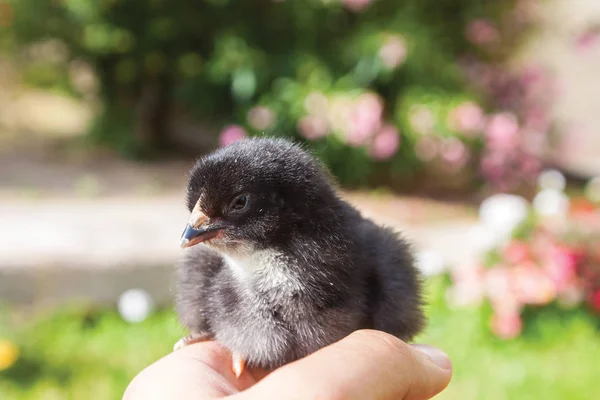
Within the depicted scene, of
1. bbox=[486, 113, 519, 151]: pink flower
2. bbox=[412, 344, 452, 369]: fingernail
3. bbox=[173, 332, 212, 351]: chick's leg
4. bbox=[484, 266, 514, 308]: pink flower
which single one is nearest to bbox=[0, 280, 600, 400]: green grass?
bbox=[484, 266, 514, 308]: pink flower

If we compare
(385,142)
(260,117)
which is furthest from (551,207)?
(260,117)

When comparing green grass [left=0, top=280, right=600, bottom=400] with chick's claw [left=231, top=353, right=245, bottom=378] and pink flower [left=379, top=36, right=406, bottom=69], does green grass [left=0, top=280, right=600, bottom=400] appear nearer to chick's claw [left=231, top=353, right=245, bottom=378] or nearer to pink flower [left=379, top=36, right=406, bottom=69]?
chick's claw [left=231, top=353, right=245, bottom=378]

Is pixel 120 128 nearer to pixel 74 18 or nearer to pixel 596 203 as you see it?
pixel 74 18

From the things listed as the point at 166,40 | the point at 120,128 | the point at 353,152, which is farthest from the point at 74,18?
the point at 353,152

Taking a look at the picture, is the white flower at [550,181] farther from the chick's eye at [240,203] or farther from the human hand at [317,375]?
the chick's eye at [240,203]

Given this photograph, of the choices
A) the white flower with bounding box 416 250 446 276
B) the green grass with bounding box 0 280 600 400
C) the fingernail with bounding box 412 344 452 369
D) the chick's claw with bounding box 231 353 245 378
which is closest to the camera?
the chick's claw with bounding box 231 353 245 378

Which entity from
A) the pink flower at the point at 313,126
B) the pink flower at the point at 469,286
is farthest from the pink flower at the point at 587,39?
the pink flower at the point at 469,286
